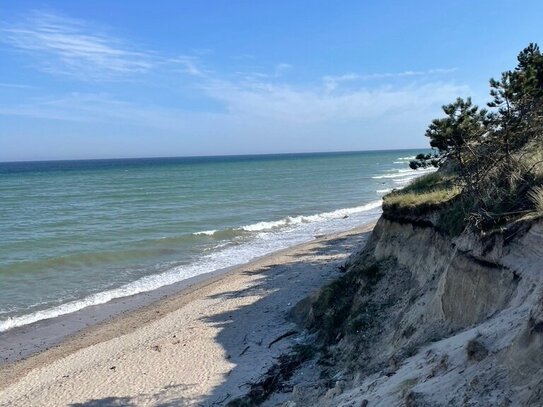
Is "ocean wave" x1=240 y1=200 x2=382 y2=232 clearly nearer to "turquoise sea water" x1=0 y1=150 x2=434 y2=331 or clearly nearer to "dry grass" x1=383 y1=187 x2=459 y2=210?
"turquoise sea water" x1=0 y1=150 x2=434 y2=331

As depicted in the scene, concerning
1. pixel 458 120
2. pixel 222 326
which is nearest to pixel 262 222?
pixel 222 326

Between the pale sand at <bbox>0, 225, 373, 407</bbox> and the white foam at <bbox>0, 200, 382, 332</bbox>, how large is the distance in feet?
8.00

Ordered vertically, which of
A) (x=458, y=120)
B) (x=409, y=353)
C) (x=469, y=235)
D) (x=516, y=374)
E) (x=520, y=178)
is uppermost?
(x=458, y=120)

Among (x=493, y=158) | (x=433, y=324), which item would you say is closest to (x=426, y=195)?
(x=493, y=158)

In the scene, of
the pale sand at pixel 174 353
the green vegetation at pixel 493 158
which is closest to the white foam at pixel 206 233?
the pale sand at pixel 174 353

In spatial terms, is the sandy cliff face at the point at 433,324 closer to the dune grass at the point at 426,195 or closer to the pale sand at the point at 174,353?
the dune grass at the point at 426,195

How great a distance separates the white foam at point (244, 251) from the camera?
18.2 m

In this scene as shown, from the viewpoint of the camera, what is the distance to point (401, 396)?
568 cm

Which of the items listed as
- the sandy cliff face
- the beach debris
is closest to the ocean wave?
the sandy cliff face

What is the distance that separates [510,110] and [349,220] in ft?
86.6

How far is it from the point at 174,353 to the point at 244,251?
1484 centimetres

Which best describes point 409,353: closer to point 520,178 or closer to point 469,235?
point 469,235

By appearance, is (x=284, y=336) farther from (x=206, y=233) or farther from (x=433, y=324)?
(x=206, y=233)

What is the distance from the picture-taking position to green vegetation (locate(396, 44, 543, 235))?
823 centimetres
